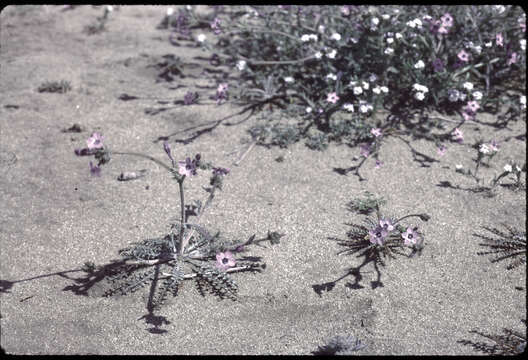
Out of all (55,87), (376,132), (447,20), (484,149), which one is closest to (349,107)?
(376,132)

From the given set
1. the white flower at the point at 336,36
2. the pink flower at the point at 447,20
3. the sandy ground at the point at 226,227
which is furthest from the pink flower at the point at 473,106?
the white flower at the point at 336,36

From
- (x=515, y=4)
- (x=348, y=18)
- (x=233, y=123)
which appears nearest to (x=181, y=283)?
(x=233, y=123)

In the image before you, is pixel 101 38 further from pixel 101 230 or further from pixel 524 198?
pixel 524 198

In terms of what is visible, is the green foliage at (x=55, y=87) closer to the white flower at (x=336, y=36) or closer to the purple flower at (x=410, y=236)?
the white flower at (x=336, y=36)

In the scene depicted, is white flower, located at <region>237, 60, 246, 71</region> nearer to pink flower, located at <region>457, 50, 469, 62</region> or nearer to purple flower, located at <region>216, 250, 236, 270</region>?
pink flower, located at <region>457, 50, 469, 62</region>

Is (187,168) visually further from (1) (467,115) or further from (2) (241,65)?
(1) (467,115)

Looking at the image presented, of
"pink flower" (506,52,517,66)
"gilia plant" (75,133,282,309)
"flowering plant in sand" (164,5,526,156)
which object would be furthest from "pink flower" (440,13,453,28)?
"gilia plant" (75,133,282,309)
